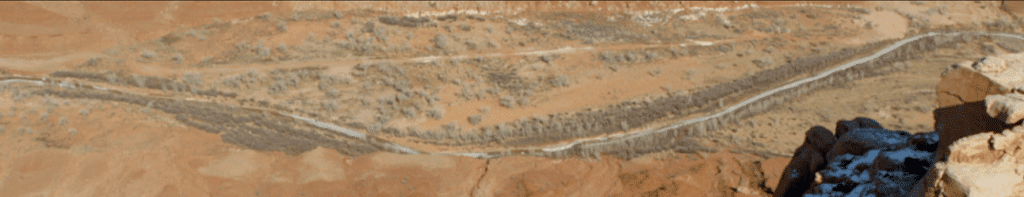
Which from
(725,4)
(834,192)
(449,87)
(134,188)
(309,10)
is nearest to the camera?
(834,192)

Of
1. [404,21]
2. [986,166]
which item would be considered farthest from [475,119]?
[986,166]

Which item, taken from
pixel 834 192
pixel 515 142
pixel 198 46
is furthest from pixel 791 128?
pixel 198 46

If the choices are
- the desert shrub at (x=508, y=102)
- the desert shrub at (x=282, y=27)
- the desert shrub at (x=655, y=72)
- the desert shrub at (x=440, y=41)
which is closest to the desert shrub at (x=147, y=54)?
the desert shrub at (x=282, y=27)

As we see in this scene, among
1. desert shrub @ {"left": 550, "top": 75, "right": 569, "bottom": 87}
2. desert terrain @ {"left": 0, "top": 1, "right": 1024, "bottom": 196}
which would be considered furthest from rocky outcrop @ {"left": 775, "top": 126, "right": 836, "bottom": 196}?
desert shrub @ {"left": 550, "top": 75, "right": 569, "bottom": 87}

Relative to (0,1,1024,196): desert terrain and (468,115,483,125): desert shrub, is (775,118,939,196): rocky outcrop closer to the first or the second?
(0,1,1024,196): desert terrain

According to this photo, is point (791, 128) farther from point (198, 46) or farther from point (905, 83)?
point (198, 46)

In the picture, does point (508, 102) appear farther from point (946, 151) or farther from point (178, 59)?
point (946, 151)

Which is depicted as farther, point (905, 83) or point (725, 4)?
point (725, 4)
